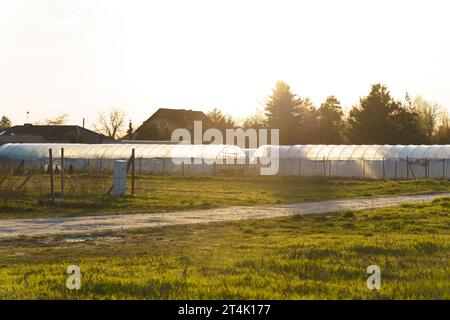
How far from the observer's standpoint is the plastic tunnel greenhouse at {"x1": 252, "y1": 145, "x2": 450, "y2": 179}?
51.8 meters

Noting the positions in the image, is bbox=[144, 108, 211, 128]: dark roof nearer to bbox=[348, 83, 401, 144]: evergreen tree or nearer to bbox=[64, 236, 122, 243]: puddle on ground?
bbox=[348, 83, 401, 144]: evergreen tree

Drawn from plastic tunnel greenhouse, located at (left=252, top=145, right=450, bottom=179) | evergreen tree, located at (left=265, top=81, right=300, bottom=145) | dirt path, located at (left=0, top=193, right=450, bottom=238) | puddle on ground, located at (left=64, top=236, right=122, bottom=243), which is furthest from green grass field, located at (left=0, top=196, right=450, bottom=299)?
evergreen tree, located at (left=265, top=81, right=300, bottom=145)

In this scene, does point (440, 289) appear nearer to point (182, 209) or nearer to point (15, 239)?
point (15, 239)

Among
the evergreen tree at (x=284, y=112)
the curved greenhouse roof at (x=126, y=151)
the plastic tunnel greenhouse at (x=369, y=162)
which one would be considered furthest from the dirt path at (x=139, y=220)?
the evergreen tree at (x=284, y=112)

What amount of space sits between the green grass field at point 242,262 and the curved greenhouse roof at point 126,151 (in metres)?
37.9

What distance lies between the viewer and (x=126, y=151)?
60219 millimetres

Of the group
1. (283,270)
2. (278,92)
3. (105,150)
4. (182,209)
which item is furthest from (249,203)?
(278,92)

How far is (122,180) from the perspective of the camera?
92.4ft

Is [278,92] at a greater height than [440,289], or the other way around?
[278,92]

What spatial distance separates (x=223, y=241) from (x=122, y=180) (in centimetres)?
1435

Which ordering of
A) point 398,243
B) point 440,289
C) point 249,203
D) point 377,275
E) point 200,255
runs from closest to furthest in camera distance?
point 440,289 < point 377,275 < point 200,255 < point 398,243 < point 249,203

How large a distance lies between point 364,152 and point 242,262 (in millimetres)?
45165

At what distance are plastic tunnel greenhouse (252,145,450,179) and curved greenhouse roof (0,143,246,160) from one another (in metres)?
3.46

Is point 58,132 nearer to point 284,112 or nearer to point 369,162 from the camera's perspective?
A: point 284,112
